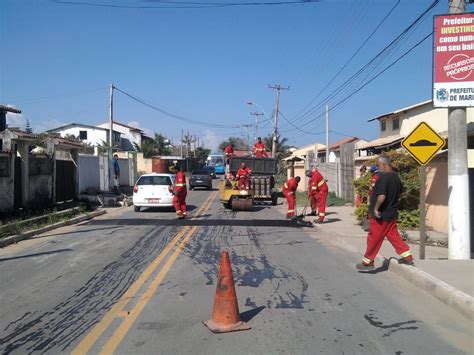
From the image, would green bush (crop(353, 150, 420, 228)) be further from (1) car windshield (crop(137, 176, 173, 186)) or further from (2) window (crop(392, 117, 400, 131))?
(2) window (crop(392, 117, 400, 131))

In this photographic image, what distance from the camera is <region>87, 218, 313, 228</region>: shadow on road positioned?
1562 cm

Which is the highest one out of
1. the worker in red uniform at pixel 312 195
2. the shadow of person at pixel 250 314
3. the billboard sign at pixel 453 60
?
the billboard sign at pixel 453 60

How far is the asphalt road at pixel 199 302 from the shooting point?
5.09 meters

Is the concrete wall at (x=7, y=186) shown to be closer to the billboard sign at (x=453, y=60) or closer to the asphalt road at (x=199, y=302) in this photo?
the asphalt road at (x=199, y=302)

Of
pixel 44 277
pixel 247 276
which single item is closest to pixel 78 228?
pixel 44 277

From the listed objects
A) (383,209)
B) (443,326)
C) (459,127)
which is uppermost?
(459,127)

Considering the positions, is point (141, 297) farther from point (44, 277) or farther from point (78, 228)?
point (78, 228)

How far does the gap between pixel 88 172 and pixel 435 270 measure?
20.8 meters

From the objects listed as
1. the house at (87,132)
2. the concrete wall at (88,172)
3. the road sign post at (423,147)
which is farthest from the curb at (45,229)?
the house at (87,132)

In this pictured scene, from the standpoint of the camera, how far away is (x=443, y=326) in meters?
5.73

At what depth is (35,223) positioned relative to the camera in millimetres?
14492

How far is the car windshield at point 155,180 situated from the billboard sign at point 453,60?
1246 cm

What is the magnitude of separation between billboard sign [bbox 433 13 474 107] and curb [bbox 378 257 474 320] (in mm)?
3151

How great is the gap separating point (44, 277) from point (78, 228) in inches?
264
